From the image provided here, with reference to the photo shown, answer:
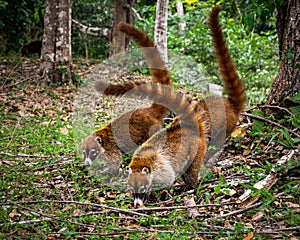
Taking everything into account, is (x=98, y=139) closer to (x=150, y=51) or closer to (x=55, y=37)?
(x=150, y=51)

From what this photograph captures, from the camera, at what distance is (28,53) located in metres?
12.2

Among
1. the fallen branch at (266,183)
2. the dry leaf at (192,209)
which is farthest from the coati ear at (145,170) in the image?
the fallen branch at (266,183)

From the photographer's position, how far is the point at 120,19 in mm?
10328

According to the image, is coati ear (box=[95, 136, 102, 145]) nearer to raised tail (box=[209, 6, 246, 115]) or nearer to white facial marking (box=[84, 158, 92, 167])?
white facial marking (box=[84, 158, 92, 167])

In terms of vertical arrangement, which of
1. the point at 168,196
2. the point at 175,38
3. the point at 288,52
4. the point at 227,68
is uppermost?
the point at 175,38

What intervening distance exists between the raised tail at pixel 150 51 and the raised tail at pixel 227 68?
84 centimetres

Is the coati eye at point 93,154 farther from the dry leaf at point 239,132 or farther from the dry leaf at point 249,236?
the dry leaf at point 249,236

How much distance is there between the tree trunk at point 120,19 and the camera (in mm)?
10344

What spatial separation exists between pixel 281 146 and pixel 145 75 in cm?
594

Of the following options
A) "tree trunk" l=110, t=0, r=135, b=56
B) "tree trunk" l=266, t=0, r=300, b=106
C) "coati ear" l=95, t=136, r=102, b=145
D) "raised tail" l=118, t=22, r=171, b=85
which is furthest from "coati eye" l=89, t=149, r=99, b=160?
"tree trunk" l=110, t=0, r=135, b=56

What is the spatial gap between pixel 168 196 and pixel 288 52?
6.30ft

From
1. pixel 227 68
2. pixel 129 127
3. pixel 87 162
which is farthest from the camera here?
pixel 129 127

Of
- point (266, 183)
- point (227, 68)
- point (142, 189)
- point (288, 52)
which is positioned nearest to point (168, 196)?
point (142, 189)

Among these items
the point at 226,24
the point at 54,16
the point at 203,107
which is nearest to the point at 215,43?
the point at 203,107
